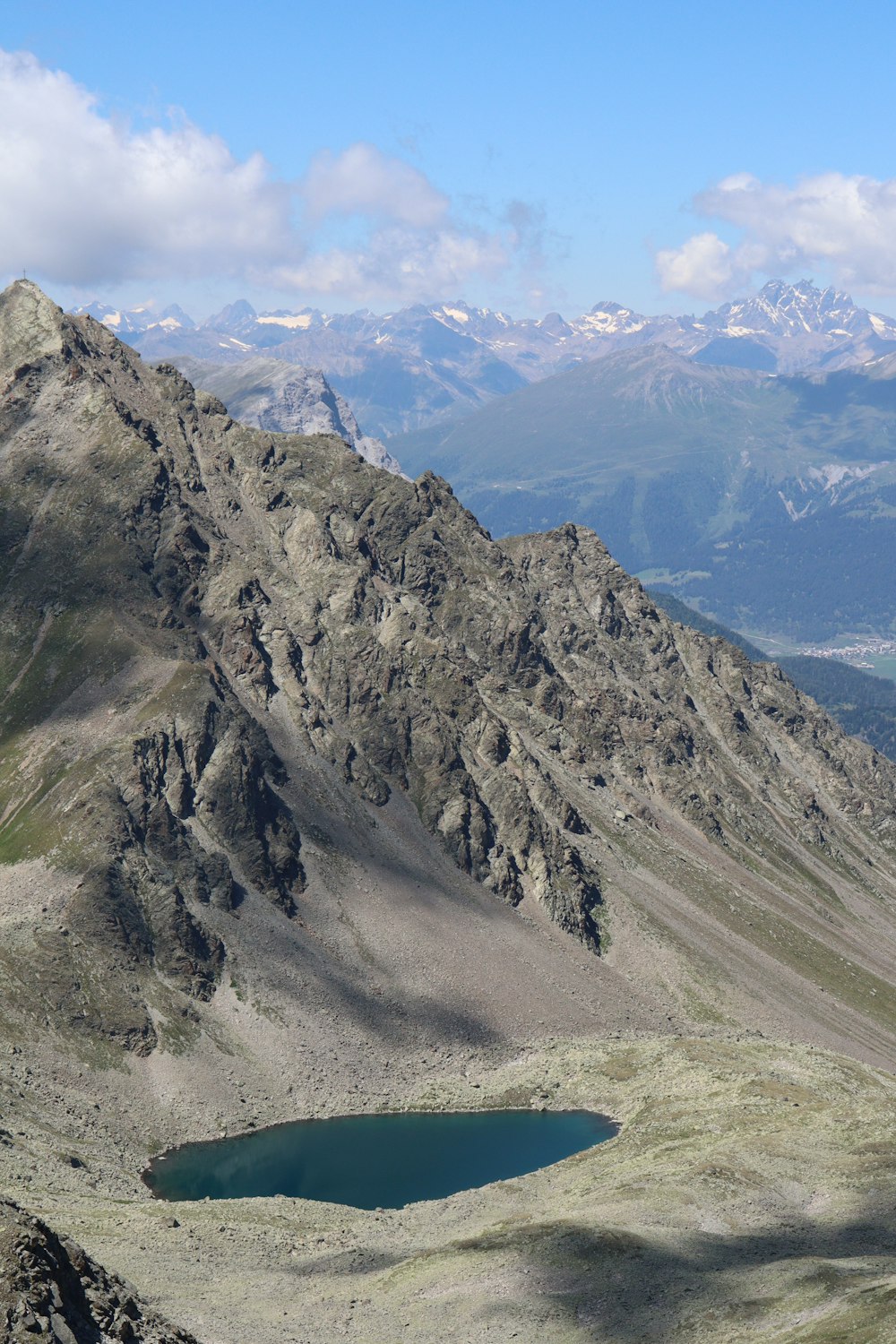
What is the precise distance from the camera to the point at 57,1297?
65.4 meters

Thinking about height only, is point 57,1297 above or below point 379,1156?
above

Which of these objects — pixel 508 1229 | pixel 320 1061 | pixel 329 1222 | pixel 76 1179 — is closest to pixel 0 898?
pixel 320 1061

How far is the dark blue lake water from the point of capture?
160m

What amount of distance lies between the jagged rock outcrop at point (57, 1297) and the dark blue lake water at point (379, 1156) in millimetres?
83632

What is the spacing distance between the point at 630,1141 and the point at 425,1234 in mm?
41674

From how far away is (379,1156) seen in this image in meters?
173

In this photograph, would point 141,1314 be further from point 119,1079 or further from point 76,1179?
point 119,1079

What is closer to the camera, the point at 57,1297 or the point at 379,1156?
the point at 57,1297

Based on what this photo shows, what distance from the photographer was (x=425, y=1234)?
428 ft

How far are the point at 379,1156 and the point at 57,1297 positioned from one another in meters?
113

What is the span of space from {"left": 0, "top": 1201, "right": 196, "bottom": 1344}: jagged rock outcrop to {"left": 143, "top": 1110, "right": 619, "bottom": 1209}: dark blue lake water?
274ft

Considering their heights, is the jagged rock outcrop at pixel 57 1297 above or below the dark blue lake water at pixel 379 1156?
above

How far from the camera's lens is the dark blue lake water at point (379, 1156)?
526 feet

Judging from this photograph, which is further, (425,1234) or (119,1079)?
(119,1079)
